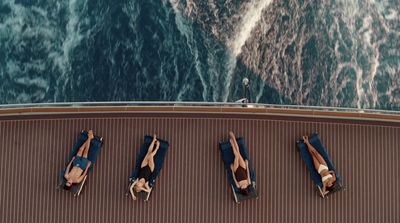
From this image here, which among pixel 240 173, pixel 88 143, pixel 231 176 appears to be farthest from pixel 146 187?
pixel 240 173

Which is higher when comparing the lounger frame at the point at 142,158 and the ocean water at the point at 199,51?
the ocean water at the point at 199,51

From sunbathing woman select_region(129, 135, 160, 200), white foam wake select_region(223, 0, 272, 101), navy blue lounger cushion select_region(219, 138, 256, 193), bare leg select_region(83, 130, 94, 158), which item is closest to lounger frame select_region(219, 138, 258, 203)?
navy blue lounger cushion select_region(219, 138, 256, 193)

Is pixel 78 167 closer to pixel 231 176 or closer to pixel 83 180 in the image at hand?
pixel 83 180

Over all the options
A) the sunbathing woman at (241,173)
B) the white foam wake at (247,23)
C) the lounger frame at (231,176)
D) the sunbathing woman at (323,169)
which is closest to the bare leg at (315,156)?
the sunbathing woman at (323,169)

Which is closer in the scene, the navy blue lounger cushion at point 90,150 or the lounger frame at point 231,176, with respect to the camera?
the navy blue lounger cushion at point 90,150

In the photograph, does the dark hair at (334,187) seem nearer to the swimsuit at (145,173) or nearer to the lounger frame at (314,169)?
the lounger frame at (314,169)

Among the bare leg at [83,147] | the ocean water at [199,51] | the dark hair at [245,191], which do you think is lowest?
the dark hair at [245,191]
